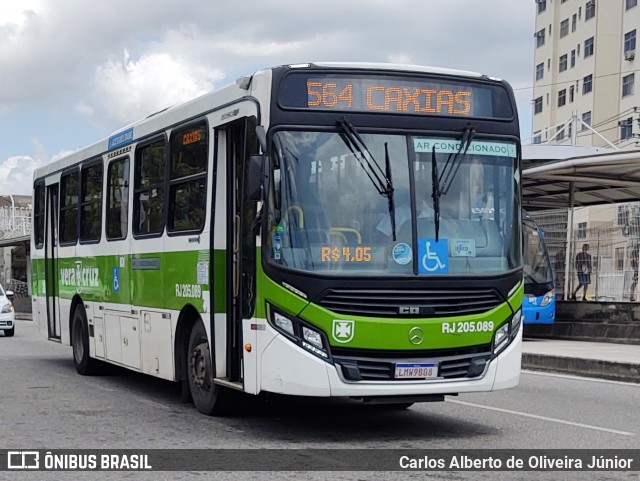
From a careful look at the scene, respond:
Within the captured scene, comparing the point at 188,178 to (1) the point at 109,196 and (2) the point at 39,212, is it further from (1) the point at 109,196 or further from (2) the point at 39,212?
(2) the point at 39,212

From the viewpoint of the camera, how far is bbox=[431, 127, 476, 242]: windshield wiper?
33.1ft

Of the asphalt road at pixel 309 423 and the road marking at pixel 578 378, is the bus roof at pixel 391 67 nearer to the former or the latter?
the asphalt road at pixel 309 423

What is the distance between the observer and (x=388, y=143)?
1009 centimetres

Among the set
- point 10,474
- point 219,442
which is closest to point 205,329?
point 219,442

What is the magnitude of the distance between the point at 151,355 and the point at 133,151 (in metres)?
2.61

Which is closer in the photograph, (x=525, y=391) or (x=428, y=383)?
(x=428, y=383)

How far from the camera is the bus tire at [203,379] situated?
37.1ft

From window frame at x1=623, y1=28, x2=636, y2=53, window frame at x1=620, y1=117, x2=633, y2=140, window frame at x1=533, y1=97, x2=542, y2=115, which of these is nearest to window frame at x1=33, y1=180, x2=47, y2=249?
window frame at x1=620, y1=117, x2=633, y2=140

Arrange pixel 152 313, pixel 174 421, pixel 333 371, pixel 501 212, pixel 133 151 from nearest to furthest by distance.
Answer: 1. pixel 333 371
2. pixel 501 212
3. pixel 174 421
4. pixel 152 313
5. pixel 133 151

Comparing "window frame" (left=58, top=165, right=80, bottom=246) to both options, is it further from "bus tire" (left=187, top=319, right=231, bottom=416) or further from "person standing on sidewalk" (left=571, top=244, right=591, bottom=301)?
"person standing on sidewalk" (left=571, top=244, right=591, bottom=301)

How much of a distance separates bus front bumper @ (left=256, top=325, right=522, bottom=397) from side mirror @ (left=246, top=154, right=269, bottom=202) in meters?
1.17

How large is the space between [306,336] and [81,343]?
7.58 m

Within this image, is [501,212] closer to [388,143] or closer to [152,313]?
[388,143]

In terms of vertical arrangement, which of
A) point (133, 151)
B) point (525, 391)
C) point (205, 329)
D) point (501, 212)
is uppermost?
point (133, 151)
